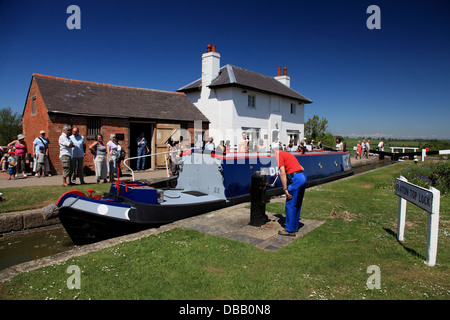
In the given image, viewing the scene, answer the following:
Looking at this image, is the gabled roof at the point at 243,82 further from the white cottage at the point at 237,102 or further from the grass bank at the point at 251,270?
the grass bank at the point at 251,270

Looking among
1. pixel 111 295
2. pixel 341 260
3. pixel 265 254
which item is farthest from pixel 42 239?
pixel 341 260

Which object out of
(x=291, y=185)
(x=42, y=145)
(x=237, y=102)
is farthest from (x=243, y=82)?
(x=291, y=185)

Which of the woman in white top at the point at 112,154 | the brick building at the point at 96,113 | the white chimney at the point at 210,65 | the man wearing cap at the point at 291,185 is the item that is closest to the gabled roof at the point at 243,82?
the white chimney at the point at 210,65

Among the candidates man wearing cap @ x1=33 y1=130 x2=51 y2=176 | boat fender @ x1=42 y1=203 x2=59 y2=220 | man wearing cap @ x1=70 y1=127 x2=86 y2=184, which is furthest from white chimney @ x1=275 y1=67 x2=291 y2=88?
boat fender @ x1=42 y1=203 x2=59 y2=220

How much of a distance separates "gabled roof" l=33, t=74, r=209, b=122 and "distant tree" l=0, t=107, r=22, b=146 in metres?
19.0

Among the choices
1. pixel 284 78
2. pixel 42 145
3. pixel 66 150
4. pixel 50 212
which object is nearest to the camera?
pixel 50 212

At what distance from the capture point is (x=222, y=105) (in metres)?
20.0

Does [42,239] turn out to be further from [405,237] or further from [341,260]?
[405,237]

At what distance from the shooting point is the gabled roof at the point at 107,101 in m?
13.3

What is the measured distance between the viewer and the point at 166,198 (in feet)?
24.7

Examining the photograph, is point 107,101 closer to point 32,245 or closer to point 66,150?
point 66,150

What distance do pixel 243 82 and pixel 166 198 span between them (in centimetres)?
1479

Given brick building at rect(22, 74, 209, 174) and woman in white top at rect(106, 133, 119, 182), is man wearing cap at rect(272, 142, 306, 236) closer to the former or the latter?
brick building at rect(22, 74, 209, 174)

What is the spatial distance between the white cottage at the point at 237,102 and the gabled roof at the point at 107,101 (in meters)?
1.84
